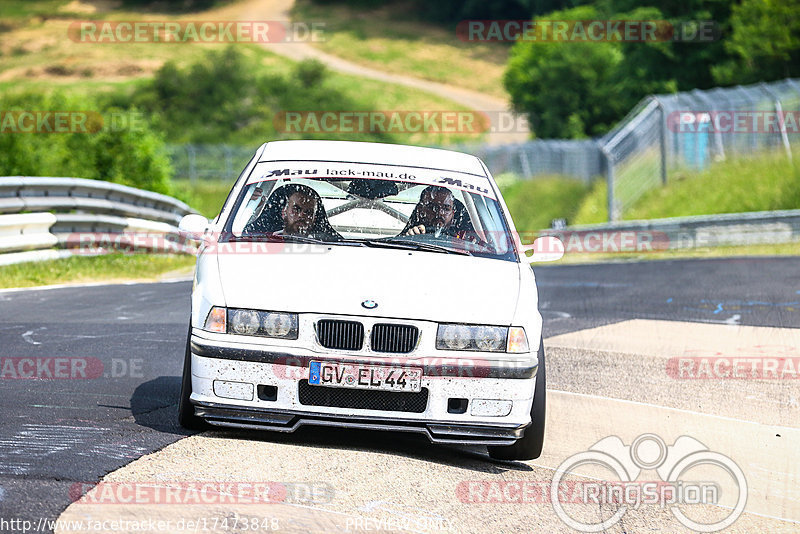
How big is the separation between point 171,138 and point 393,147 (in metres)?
69.3

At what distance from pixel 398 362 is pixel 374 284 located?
44 centimetres

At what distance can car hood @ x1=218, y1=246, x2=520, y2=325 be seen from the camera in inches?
233

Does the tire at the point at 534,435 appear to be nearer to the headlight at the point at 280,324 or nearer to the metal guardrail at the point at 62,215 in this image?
the headlight at the point at 280,324

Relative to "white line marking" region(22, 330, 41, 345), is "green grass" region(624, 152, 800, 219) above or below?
below

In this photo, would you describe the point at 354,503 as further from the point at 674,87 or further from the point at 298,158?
the point at 674,87

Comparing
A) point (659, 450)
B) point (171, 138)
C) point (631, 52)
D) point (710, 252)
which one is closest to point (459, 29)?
point (171, 138)

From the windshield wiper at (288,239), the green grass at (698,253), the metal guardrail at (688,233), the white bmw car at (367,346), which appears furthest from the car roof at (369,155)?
the metal guardrail at (688,233)

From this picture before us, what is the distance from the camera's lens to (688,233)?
23.4m

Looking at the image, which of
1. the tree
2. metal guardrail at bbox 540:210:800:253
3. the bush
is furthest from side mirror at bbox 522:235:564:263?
the tree

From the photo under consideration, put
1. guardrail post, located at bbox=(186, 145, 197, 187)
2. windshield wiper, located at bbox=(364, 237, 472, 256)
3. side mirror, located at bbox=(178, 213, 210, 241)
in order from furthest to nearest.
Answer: guardrail post, located at bbox=(186, 145, 197, 187)
side mirror, located at bbox=(178, 213, 210, 241)
windshield wiper, located at bbox=(364, 237, 472, 256)

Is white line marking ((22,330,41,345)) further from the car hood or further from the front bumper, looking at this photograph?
the front bumper

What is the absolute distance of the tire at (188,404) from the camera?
608 cm

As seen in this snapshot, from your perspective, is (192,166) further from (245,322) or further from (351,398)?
(351,398)

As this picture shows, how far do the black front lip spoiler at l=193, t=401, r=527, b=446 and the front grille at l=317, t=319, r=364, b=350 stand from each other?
1.11 feet
